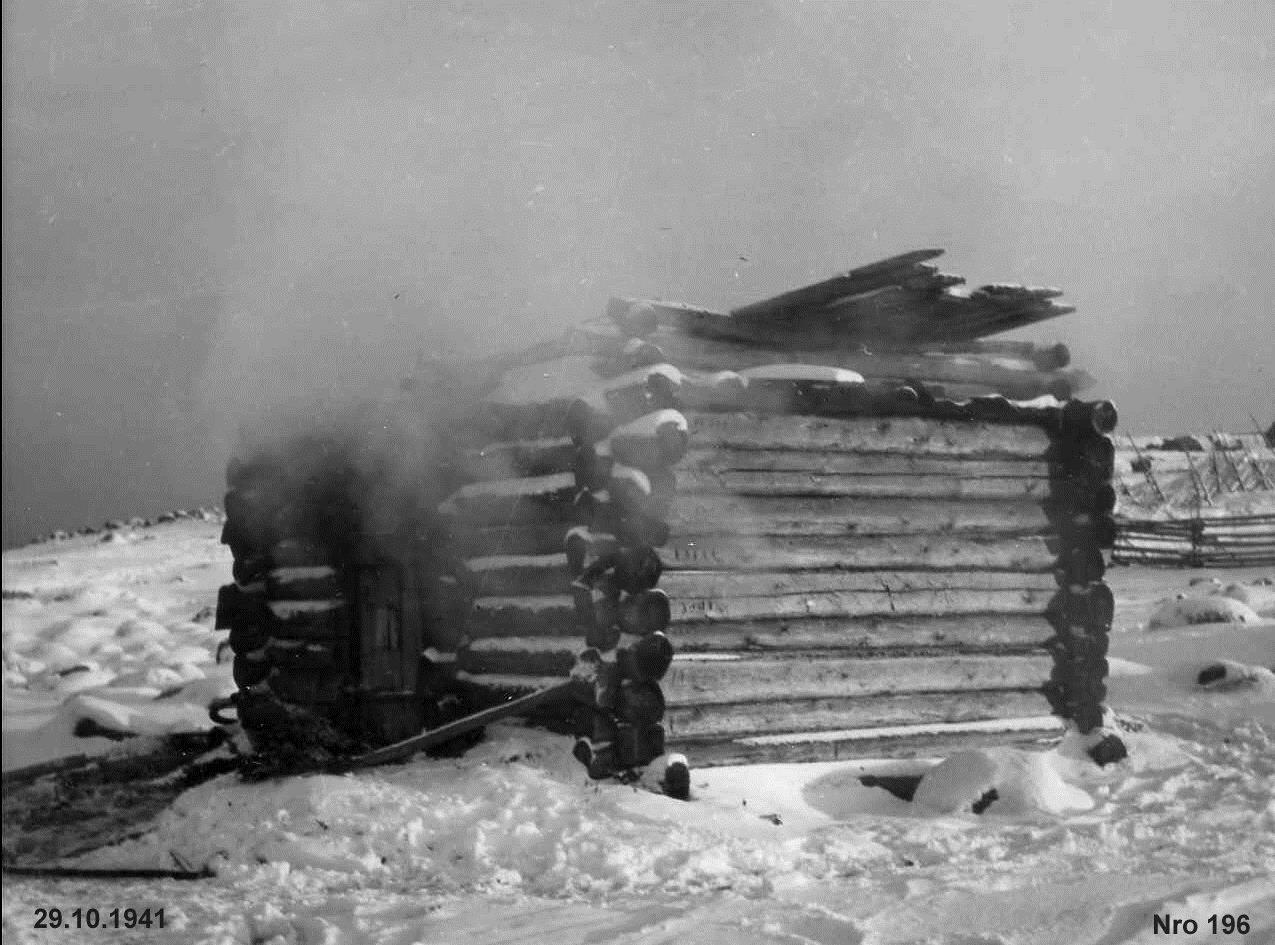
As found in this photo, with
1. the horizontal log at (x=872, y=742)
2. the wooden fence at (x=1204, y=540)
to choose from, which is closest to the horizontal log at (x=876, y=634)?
the horizontal log at (x=872, y=742)

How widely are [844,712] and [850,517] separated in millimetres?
1324

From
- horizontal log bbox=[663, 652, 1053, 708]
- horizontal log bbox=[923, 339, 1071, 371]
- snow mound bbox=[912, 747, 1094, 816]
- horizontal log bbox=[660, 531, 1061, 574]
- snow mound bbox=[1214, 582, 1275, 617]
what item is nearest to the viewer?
snow mound bbox=[912, 747, 1094, 816]

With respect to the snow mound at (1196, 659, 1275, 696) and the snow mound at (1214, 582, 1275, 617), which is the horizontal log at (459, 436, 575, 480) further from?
the snow mound at (1214, 582, 1275, 617)

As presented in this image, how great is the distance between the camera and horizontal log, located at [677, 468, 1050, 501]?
28.1 feet

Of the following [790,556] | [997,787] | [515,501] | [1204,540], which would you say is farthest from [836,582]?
[1204,540]

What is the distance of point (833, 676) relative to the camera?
8.87m

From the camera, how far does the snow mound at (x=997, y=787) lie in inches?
311

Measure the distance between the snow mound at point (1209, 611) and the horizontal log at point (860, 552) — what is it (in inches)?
156

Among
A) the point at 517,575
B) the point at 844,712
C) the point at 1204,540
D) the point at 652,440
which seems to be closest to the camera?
the point at 652,440

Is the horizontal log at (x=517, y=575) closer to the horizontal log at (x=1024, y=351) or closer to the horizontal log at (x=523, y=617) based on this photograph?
the horizontal log at (x=523, y=617)

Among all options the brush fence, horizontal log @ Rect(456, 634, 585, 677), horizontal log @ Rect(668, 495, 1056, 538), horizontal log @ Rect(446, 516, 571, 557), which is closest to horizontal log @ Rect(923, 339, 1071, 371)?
the brush fence

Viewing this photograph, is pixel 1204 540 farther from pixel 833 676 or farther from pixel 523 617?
pixel 523 617

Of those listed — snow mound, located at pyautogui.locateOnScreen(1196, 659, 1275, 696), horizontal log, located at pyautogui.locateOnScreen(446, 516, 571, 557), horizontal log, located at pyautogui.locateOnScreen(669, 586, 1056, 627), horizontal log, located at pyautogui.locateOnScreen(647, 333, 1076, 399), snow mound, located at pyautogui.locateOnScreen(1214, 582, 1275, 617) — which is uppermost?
horizontal log, located at pyautogui.locateOnScreen(647, 333, 1076, 399)

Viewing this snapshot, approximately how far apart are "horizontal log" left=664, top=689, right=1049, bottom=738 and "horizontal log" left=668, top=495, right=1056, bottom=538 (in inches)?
44.5
